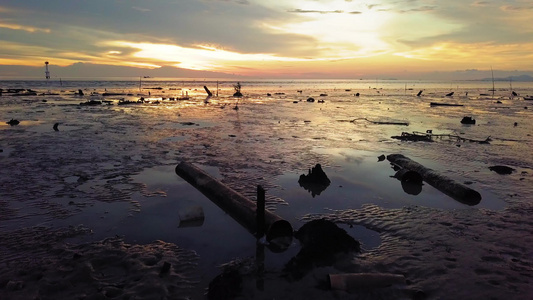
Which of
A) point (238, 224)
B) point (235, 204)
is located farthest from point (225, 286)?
point (235, 204)

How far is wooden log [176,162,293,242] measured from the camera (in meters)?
6.87

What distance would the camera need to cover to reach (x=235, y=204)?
8.08 metres

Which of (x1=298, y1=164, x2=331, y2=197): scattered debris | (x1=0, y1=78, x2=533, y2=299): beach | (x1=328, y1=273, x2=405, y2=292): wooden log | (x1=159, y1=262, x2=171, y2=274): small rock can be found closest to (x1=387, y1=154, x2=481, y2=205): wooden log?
(x1=0, y1=78, x2=533, y2=299): beach

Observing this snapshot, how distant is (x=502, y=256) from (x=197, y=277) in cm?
597

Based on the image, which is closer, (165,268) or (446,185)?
(165,268)

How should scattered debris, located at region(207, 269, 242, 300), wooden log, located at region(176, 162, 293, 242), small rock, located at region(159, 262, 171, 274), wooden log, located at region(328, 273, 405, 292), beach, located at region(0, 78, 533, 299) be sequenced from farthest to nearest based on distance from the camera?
wooden log, located at region(176, 162, 293, 242) → small rock, located at region(159, 262, 171, 274) → beach, located at region(0, 78, 533, 299) → wooden log, located at region(328, 273, 405, 292) → scattered debris, located at region(207, 269, 242, 300)

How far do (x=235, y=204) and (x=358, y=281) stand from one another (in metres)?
3.72

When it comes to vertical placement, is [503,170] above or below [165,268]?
above

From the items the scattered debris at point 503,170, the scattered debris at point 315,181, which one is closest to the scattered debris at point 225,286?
the scattered debris at point 315,181

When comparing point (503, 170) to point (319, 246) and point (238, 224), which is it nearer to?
point (319, 246)

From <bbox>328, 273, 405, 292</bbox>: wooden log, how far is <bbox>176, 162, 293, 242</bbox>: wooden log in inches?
68.8

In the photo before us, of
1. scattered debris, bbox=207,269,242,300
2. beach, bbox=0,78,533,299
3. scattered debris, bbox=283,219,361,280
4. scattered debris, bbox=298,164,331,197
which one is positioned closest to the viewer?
scattered debris, bbox=207,269,242,300

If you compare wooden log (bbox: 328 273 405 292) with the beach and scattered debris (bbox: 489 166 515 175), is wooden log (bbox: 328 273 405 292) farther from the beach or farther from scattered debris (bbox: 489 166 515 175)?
scattered debris (bbox: 489 166 515 175)

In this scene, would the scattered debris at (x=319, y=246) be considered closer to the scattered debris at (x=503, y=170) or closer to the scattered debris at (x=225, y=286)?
the scattered debris at (x=225, y=286)
